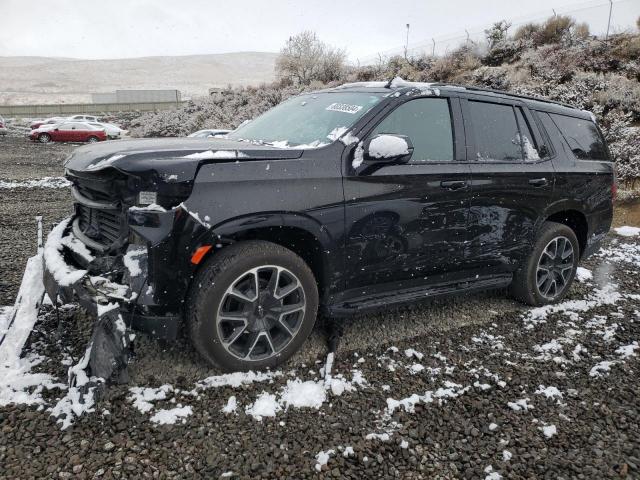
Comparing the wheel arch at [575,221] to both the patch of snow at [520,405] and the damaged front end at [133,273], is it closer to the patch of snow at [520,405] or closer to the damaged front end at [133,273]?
the patch of snow at [520,405]

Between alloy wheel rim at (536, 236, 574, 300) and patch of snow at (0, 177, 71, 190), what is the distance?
9.31 metres

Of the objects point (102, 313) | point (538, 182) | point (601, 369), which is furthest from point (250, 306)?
point (538, 182)

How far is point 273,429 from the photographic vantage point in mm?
2521

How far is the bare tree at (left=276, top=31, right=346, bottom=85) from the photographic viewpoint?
27781 millimetres

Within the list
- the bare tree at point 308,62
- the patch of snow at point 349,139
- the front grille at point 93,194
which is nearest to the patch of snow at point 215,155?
the front grille at point 93,194

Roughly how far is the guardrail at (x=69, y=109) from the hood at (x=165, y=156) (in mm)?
46380

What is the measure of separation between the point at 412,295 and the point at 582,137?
259 centimetres

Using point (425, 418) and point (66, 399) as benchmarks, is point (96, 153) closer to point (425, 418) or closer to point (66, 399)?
point (66, 399)

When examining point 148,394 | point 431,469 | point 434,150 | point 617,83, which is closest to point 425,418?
point 431,469

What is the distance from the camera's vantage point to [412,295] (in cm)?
351

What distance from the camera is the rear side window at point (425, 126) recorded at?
10.9 ft

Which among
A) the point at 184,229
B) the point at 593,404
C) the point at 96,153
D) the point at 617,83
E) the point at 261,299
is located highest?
the point at 617,83

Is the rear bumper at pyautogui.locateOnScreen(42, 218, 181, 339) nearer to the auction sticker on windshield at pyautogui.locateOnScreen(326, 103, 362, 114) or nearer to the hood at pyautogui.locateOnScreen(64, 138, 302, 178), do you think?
the hood at pyautogui.locateOnScreen(64, 138, 302, 178)

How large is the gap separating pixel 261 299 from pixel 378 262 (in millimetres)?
861
